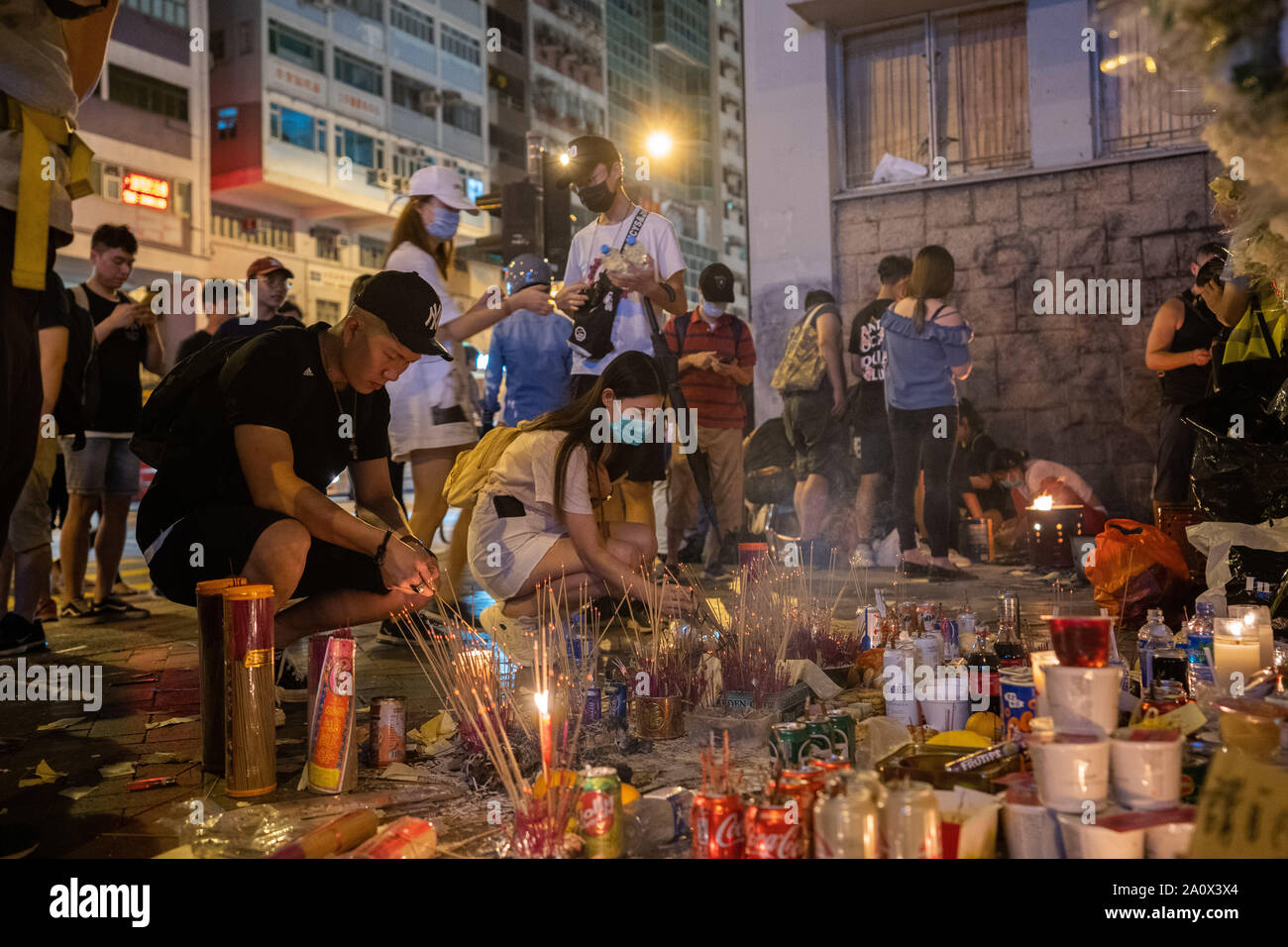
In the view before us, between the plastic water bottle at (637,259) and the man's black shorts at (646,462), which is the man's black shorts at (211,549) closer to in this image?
the man's black shorts at (646,462)

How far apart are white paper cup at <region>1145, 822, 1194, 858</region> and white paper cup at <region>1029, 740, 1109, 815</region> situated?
90mm

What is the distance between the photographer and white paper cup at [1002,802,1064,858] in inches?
68.1

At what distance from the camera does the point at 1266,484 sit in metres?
3.75

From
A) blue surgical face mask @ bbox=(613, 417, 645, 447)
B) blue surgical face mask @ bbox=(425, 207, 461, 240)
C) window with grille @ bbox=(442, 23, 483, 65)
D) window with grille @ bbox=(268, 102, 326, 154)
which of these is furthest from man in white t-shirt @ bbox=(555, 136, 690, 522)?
window with grille @ bbox=(442, 23, 483, 65)

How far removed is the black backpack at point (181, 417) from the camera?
306cm

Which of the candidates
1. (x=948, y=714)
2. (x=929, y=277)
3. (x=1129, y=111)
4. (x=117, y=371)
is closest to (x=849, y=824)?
(x=948, y=714)

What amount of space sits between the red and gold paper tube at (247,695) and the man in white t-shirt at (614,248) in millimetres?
2526

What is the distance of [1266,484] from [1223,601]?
804 mm

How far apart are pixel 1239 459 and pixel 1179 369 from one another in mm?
1666

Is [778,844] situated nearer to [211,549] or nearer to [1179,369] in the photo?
[211,549]

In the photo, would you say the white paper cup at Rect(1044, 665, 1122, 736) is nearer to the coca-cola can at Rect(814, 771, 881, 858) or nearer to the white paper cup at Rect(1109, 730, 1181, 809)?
the white paper cup at Rect(1109, 730, 1181, 809)

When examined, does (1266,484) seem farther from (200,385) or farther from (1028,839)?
(200,385)

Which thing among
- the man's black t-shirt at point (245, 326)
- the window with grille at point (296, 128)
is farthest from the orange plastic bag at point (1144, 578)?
the window with grille at point (296, 128)
